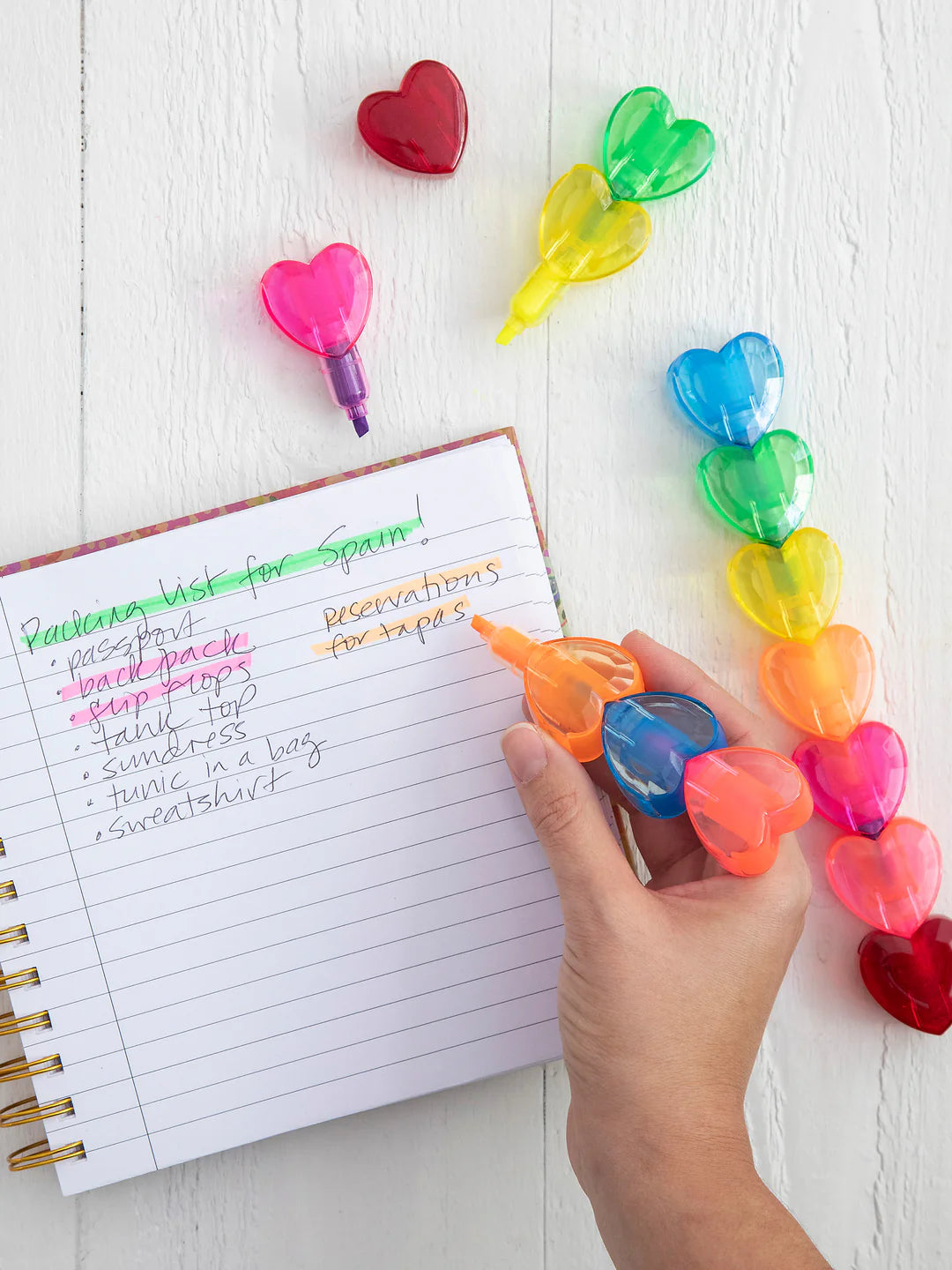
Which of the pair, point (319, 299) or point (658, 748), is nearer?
point (658, 748)

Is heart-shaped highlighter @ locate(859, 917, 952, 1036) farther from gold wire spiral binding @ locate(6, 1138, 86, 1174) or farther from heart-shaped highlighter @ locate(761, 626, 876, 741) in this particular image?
gold wire spiral binding @ locate(6, 1138, 86, 1174)

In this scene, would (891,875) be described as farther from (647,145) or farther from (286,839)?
(647,145)

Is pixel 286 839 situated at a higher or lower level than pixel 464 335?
lower

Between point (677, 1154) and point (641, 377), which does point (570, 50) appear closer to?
point (641, 377)

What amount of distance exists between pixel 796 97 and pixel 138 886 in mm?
743

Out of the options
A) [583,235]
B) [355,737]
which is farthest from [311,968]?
[583,235]

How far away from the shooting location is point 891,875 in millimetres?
669

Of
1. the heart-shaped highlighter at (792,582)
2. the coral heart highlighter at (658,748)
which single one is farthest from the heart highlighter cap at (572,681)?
the heart-shaped highlighter at (792,582)

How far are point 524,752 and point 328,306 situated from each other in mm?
337

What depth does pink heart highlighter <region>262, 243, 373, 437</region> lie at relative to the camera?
0.67m

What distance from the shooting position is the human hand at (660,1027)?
1.77ft

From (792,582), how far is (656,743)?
20 cm

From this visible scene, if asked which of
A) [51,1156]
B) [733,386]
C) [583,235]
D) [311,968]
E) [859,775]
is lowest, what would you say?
[51,1156]

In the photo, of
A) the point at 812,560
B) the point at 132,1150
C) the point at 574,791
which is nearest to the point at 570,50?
the point at 812,560
